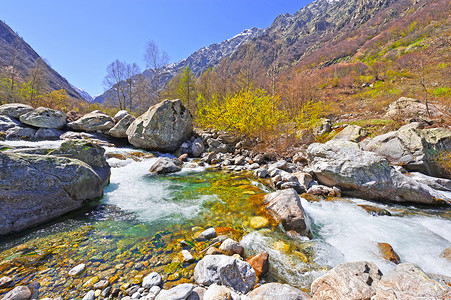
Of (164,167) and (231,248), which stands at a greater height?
(164,167)

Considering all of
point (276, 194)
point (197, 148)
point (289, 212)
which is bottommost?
point (289, 212)

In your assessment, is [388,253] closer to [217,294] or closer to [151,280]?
[217,294]

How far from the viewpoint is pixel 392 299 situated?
1.44 meters

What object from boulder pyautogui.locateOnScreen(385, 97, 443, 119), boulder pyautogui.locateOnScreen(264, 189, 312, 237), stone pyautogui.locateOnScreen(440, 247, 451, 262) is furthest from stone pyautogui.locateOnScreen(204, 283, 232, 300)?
boulder pyautogui.locateOnScreen(385, 97, 443, 119)

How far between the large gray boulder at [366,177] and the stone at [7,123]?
57.4ft

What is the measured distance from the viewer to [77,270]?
2203 millimetres

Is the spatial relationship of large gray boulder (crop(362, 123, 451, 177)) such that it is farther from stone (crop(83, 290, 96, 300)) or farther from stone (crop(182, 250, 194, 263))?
stone (crop(83, 290, 96, 300))

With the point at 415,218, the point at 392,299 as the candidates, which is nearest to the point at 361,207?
the point at 415,218

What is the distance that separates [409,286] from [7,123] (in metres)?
18.4

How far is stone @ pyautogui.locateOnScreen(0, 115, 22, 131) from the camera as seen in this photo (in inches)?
423

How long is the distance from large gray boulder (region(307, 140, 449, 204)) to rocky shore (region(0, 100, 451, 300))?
2cm

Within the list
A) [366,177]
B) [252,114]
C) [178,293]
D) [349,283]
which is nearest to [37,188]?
[178,293]

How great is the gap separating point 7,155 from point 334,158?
7623 millimetres

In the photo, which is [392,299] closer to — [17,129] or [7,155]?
[7,155]
